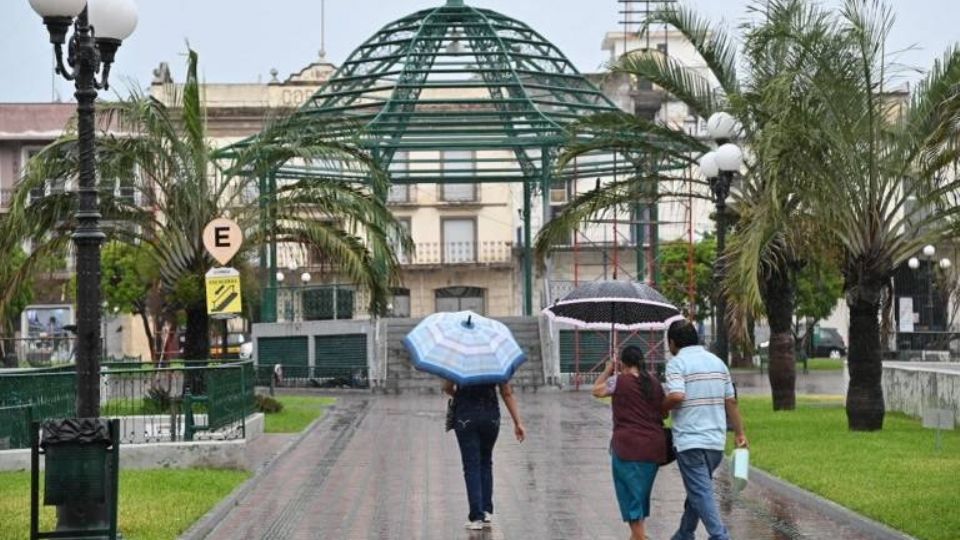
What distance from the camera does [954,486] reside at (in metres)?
17.4

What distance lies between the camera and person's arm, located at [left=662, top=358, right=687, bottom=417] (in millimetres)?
13070

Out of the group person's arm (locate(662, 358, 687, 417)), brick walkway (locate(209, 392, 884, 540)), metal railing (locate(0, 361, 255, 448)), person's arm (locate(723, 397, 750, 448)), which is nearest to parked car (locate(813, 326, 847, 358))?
brick walkway (locate(209, 392, 884, 540))

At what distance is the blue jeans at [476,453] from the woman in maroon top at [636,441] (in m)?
2.25

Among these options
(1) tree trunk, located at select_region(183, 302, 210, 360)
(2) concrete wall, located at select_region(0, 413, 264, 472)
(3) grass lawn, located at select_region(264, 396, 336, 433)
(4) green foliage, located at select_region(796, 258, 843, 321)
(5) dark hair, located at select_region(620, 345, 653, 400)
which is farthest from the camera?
(4) green foliage, located at select_region(796, 258, 843, 321)

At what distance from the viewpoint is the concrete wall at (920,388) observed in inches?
1053

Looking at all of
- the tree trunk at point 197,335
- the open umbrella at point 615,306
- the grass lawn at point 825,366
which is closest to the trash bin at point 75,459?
the open umbrella at point 615,306

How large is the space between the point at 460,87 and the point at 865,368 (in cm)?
1898

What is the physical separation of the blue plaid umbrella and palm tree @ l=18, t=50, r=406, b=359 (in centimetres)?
1169

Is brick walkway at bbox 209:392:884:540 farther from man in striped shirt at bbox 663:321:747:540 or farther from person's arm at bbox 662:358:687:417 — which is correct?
person's arm at bbox 662:358:687:417

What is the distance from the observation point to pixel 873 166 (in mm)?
24203

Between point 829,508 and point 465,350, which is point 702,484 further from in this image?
point 829,508

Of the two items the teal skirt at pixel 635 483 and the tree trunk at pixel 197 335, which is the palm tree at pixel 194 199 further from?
the teal skirt at pixel 635 483

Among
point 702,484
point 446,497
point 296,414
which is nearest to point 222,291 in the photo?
point 446,497

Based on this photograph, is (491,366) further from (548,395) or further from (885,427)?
(548,395)
